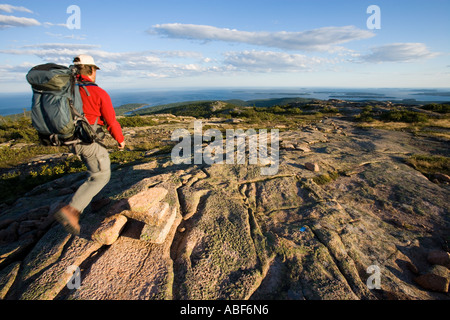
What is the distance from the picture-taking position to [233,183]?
6.19 metres

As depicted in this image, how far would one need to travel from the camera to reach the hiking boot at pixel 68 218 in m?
3.67

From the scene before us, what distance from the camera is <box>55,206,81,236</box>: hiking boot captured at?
3674mm

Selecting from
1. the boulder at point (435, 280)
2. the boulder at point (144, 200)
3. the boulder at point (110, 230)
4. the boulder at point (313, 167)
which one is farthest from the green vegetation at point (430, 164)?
the boulder at point (110, 230)

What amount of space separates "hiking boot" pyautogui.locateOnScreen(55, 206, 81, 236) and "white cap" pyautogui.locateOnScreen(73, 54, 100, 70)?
8.74 feet

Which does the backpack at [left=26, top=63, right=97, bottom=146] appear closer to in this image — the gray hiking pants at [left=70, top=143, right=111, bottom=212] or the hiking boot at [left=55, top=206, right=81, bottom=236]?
the gray hiking pants at [left=70, top=143, right=111, bottom=212]

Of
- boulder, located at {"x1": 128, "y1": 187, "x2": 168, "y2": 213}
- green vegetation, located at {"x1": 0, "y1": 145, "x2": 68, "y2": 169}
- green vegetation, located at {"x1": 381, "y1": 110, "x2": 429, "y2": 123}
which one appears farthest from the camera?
green vegetation, located at {"x1": 381, "y1": 110, "x2": 429, "y2": 123}

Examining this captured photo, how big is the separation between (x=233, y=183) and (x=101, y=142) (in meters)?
3.69

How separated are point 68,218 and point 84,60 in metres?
2.90

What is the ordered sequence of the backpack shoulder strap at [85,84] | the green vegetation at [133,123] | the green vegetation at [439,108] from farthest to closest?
the green vegetation at [439,108], the green vegetation at [133,123], the backpack shoulder strap at [85,84]

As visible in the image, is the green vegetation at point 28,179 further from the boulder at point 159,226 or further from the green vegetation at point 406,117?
the green vegetation at point 406,117

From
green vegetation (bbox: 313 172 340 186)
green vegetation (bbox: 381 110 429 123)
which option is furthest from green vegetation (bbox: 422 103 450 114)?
green vegetation (bbox: 313 172 340 186)

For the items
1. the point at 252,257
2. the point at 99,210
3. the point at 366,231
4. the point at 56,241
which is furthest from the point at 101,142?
the point at 366,231
